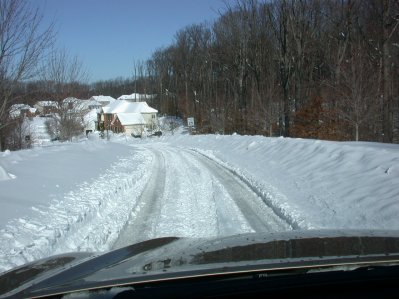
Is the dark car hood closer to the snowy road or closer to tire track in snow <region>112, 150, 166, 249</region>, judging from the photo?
tire track in snow <region>112, 150, 166, 249</region>

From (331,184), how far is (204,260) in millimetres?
9886

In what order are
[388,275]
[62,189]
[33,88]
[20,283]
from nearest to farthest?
[388,275] < [20,283] < [62,189] < [33,88]

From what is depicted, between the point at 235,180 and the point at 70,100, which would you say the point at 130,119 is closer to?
the point at 70,100

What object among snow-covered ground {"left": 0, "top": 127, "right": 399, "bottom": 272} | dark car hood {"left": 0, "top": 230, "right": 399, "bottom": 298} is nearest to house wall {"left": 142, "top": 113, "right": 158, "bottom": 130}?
snow-covered ground {"left": 0, "top": 127, "right": 399, "bottom": 272}

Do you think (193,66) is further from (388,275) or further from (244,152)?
(388,275)

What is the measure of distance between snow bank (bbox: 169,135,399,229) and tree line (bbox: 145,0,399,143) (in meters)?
7.48

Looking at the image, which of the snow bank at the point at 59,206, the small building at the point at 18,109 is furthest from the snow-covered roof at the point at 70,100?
the snow bank at the point at 59,206

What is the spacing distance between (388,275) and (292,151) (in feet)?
57.4

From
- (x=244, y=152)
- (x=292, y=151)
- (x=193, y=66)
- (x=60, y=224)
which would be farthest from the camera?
(x=193, y=66)

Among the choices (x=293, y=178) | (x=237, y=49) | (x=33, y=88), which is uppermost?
(x=237, y=49)

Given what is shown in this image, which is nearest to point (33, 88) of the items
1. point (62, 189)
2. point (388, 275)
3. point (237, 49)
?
point (62, 189)

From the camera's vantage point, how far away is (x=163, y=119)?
99000 millimetres

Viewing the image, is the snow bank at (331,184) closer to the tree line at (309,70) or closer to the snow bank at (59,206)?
the snow bank at (59,206)

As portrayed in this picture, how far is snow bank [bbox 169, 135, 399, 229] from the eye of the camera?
8.93 metres
